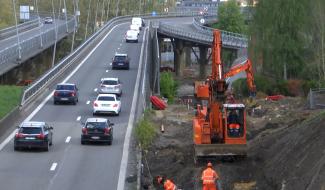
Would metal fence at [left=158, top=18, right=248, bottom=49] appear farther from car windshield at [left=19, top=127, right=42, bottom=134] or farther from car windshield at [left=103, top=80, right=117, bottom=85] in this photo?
car windshield at [left=19, top=127, right=42, bottom=134]

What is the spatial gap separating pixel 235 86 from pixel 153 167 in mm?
38134

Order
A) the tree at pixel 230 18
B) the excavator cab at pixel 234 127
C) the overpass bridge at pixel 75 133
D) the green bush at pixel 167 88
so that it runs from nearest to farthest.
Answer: the overpass bridge at pixel 75 133
the excavator cab at pixel 234 127
the green bush at pixel 167 88
the tree at pixel 230 18

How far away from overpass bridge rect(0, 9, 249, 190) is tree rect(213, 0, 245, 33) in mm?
59032

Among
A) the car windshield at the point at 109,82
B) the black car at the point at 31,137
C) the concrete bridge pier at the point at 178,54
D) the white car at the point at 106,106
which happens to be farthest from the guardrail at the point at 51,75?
the black car at the point at 31,137

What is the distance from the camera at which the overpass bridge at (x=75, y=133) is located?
34.7 meters

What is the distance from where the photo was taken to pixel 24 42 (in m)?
92.6

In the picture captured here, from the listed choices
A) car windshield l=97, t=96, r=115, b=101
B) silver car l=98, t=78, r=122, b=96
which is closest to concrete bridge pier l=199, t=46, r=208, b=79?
silver car l=98, t=78, r=122, b=96

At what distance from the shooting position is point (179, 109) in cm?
6356

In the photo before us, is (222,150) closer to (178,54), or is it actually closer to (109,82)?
(109,82)

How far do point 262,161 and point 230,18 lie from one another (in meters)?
116

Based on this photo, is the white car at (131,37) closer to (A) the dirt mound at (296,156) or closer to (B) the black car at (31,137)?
(A) the dirt mound at (296,156)

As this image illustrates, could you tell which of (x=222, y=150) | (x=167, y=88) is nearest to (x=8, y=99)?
(x=167, y=88)

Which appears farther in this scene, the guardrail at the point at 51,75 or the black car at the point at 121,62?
the black car at the point at 121,62

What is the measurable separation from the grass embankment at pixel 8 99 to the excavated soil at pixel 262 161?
1180cm
